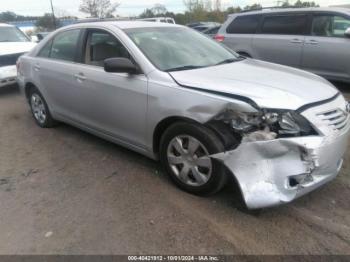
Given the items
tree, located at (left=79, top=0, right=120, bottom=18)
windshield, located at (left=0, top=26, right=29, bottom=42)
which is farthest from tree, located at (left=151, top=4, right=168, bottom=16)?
windshield, located at (left=0, top=26, right=29, bottom=42)

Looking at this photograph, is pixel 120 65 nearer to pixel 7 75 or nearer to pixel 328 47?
pixel 328 47

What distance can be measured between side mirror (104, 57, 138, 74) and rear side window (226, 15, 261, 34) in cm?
535

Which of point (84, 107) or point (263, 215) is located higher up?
point (84, 107)

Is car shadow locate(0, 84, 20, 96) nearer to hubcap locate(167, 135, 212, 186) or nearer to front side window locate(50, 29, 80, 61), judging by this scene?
front side window locate(50, 29, 80, 61)

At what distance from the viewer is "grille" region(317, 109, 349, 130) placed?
2971 millimetres

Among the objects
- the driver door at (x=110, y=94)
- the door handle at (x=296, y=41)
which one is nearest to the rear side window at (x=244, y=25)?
the door handle at (x=296, y=41)

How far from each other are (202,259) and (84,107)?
260cm

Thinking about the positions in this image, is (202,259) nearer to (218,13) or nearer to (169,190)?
(169,190)

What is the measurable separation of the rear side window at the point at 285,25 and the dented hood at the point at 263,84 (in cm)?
Answer: 412

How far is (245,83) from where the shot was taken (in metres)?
3.17

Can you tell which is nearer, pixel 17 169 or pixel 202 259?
pixel 202 259

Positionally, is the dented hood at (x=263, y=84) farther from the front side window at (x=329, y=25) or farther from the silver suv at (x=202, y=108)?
the front side window at (x=329, y=25)

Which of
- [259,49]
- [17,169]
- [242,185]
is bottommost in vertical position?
[17,169]

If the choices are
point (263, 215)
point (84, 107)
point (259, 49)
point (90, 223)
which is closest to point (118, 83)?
point (84, 107)
